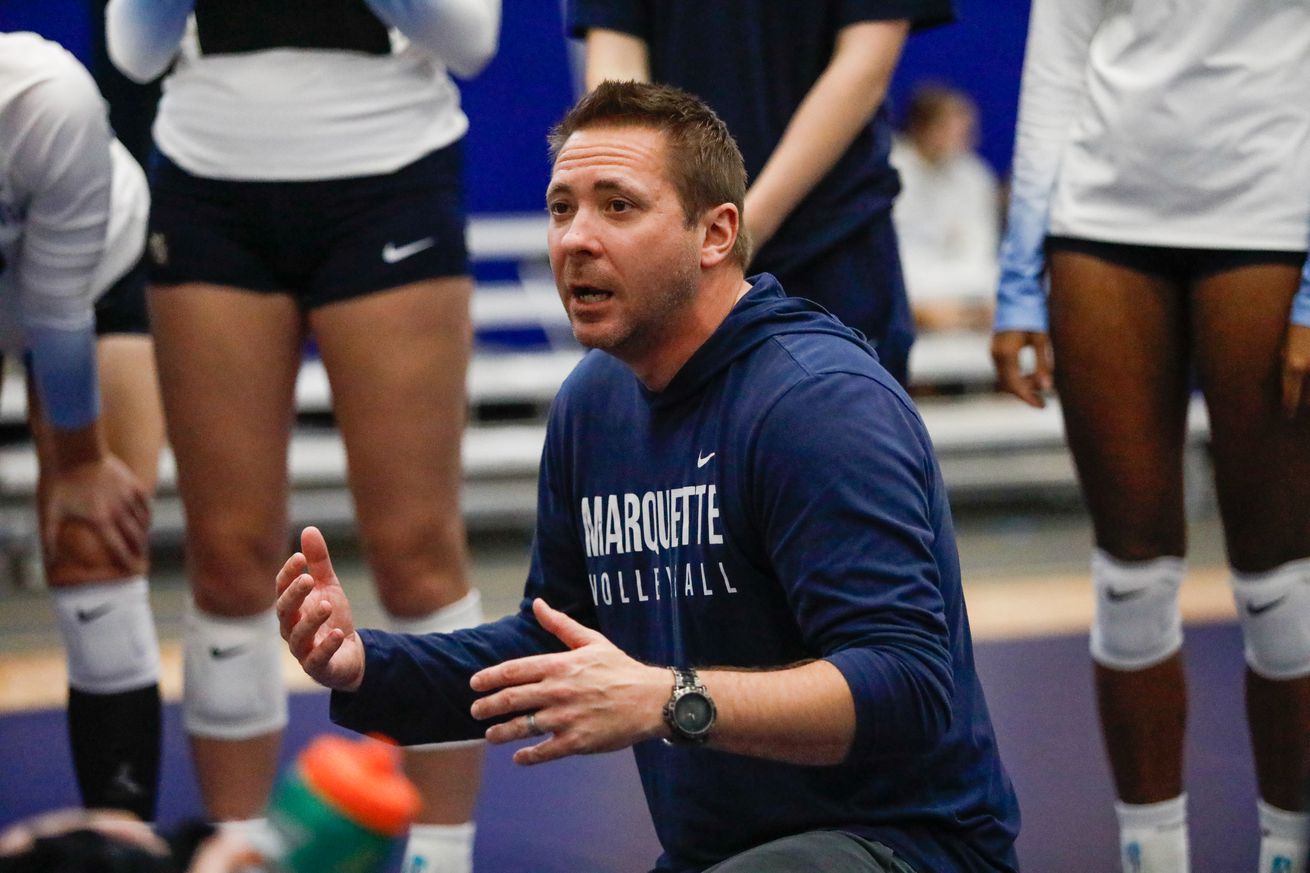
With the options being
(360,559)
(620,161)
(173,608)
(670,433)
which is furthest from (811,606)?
(360,559)

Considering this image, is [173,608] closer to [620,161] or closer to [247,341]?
[247,341]

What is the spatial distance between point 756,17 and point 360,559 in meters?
3.48

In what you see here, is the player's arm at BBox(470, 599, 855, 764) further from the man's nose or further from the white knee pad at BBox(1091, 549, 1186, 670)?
the white knee pad at BBox(1091, 549, 1186, 670)

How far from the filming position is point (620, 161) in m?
1.69

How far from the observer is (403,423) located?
7.76 feet

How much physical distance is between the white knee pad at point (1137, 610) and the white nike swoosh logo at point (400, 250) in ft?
3.39

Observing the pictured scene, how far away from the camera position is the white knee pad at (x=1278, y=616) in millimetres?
2246

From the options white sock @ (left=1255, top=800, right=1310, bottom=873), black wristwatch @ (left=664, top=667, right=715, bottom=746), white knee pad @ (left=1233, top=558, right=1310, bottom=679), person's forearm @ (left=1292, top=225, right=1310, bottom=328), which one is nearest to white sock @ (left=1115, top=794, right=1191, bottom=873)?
white sock @ (left=1255, top=800, right=1310, bottom=873)

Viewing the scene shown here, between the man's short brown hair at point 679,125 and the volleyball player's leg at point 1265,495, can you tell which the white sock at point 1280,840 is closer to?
the volleyball player's leg at point 1265,495

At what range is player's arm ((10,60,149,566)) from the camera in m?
2.27

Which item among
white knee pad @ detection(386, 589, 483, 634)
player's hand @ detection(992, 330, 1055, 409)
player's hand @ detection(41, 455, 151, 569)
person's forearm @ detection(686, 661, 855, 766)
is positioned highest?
person's forearm @ detection(686, 661, 855, 766)

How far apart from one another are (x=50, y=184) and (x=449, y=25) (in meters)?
0.58

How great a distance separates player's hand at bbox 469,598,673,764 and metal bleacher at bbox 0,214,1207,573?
167 inches

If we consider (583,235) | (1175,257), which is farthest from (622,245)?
(1175,257)
